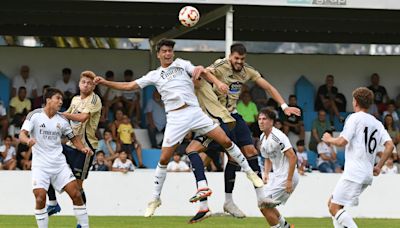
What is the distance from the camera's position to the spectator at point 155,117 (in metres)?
25.1

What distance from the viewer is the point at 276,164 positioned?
595 inches

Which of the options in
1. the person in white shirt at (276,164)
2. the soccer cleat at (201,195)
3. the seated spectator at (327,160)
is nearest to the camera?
the soccer cleat at (201,195)

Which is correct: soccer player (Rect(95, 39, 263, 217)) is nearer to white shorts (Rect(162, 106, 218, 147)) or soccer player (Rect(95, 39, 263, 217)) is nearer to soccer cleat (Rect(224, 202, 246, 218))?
white shorts (Rect(162, 106, 218, 147))

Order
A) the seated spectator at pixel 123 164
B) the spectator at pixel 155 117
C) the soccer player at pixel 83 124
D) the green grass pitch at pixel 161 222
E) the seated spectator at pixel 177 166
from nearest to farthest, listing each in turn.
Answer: the soccer player at pixel 83 124 < the green grass pitch at pixel 161 222 < the seated spectator at pixel 123 164 < the seated spectator at pixel 177 166 < the spectator at pixel 155 117

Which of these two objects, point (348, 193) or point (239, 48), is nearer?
point (348, 193)

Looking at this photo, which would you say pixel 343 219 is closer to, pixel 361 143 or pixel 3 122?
pixel 361 143

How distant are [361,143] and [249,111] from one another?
488 inches

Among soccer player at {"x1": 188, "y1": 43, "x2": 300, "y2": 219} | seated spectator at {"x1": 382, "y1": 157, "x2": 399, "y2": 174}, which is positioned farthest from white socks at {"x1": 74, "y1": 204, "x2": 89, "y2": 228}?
seated spectator at {"x1": 382, "y1": 157, "x2": 399, "y2": 174}

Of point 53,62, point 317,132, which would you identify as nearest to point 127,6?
point 53,62

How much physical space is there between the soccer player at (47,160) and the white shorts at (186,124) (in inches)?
61.7

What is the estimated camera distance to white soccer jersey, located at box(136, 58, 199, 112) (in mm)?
14188

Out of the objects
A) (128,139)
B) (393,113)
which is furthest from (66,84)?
(393,113)

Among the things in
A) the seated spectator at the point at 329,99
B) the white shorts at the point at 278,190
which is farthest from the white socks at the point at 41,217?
the seated spectator at the point at 329,99

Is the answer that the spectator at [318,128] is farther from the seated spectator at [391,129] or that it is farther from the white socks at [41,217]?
the white socks at [41,217]
